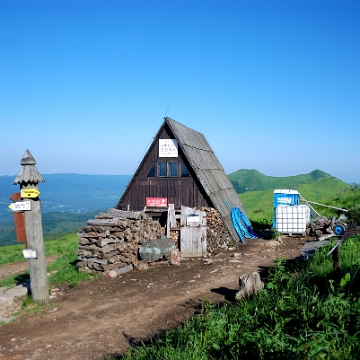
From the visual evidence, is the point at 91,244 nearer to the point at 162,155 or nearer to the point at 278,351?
the point at 162,155

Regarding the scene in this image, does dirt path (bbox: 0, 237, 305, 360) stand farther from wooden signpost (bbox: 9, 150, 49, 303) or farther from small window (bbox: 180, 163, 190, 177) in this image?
small window (bbox: 180, 163, 190, 177)

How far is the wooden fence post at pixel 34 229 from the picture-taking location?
1020cm

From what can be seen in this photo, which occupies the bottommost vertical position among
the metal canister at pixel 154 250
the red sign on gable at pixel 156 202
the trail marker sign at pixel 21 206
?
the metal canister at pixel 154 250

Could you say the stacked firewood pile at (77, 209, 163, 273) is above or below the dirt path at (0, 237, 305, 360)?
above

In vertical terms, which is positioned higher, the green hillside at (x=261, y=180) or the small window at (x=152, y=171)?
the small window at (x=152, y=171)

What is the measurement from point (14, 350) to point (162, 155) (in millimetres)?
12613

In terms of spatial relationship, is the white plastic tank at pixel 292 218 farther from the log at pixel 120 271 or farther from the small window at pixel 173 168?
the log at pixel 120 271

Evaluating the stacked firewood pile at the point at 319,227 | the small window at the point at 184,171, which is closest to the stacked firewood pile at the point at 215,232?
the small window at the point at 184,171

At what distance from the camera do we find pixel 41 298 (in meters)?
10.3

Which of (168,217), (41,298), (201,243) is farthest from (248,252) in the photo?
(41,298)

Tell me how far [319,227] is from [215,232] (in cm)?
541

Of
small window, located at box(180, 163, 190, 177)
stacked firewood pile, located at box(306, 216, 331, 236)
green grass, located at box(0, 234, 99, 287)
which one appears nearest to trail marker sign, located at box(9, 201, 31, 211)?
green grass, located at box(0, 234, 99, 287)

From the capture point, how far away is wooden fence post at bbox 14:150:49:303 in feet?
33.4

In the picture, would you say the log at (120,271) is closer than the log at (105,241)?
Yes
